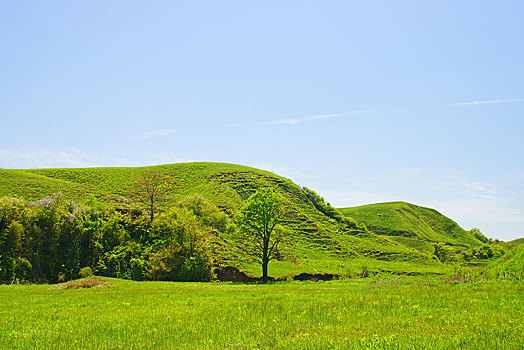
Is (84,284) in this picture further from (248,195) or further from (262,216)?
(248,195)

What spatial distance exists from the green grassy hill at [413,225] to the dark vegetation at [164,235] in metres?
21.2

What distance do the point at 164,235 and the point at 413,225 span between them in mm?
144131

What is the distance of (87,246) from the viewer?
53.7 m

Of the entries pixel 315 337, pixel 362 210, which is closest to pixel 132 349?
pixel 315 337

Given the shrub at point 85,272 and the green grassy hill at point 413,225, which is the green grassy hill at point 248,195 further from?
the shrub at point 85,272

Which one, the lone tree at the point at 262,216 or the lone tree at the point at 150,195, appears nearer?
the lone tree at the point at 262,216

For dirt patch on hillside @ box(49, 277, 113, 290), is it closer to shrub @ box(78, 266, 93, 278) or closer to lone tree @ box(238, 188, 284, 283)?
shrub @ box(78, 266, 93, 278)

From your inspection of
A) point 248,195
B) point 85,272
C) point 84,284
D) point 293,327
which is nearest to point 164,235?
point 85,272

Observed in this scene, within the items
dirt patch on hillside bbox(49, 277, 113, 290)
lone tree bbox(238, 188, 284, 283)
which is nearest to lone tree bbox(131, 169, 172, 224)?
lone tree bbox(238, 188, 284, 283)

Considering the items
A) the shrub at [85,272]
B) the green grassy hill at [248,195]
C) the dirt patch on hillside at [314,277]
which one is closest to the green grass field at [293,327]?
the shrub at [85,272]

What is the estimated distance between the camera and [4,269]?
44312mm

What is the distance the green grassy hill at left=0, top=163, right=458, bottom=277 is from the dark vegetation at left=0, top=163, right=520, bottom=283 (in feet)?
1.12

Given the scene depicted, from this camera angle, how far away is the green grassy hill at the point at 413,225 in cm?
14700

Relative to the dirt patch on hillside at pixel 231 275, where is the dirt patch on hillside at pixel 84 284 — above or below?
above
